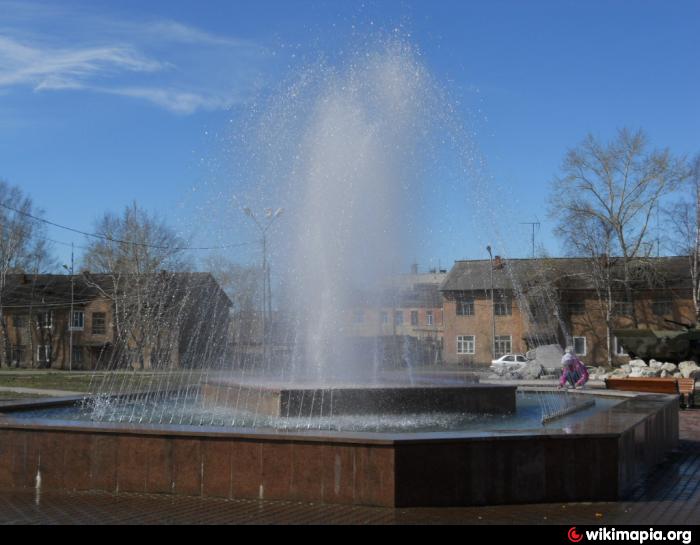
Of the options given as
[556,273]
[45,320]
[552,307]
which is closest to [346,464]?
[556,273]

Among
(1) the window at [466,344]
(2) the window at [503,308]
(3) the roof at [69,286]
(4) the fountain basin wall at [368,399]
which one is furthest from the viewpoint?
(1) the window at [466,344]

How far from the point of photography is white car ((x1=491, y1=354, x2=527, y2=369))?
41.9 meters

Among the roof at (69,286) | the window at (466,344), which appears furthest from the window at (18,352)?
the window at (466,344)

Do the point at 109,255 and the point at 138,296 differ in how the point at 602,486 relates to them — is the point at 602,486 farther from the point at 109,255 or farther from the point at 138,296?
the point at 109,255

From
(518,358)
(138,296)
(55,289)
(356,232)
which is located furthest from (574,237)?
(55,289)

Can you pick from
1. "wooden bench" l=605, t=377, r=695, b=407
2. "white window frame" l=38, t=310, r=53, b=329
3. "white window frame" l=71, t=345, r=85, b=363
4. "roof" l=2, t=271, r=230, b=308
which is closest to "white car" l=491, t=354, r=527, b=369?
"roof" l=2, t=271, r=230, b=308

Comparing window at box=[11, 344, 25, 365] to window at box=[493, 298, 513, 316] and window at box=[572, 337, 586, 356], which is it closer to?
window at box=[493, 298, 513, 316]

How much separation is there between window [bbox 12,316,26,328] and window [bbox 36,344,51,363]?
227 cm

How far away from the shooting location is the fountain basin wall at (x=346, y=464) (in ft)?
24.0

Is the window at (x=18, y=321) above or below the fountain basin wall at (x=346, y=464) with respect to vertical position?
above

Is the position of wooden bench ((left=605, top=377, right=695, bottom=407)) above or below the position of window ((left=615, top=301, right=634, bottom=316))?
below

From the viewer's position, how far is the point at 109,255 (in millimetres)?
51812

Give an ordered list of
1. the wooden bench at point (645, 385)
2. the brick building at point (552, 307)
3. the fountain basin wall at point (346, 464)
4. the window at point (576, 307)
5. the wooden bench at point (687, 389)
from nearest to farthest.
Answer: the fountain basin wall at point (346, 464)
the wooden bench at point (645, 385)
the wooden bench at point (687, 389)
the brick building at point (552, 307)
the window at point (576, 307)

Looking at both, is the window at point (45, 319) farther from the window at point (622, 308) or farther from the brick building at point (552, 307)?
the window at point (622, 308)
